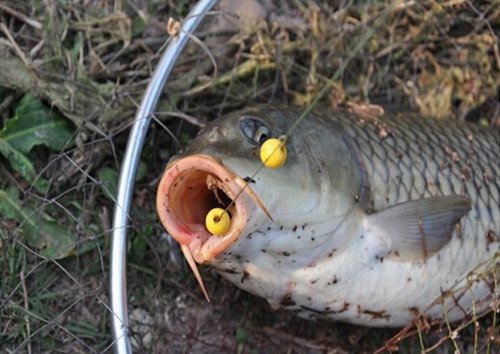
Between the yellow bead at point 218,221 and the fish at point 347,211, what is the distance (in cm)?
2

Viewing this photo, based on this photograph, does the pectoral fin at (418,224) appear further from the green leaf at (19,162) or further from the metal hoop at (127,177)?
the green leaf at (19,162)

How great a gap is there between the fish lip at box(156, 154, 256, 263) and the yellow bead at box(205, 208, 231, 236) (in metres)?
0.01

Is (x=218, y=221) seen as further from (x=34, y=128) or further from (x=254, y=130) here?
(x=34, y=128)

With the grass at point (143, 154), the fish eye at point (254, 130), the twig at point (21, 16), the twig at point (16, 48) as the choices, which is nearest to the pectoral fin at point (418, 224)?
the grass at point (143, 154)

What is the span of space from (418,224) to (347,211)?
24 cm

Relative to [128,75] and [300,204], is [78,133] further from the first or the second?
[300,204]

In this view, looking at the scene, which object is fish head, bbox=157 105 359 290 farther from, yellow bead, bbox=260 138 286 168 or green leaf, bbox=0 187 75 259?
green leaf, bbox=0 187 75 259

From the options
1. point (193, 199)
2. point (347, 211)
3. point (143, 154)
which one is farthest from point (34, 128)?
point (347, 211)

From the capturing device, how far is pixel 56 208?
273 centimetres

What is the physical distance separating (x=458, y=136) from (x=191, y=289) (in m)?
1.07

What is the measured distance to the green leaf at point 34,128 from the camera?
269cm

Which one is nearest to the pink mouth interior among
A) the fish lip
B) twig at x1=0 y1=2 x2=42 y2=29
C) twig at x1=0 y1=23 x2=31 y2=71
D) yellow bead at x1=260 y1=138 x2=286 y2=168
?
the fish lip

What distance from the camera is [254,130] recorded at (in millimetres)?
2180

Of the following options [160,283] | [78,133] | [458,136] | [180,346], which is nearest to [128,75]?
[78,133]
